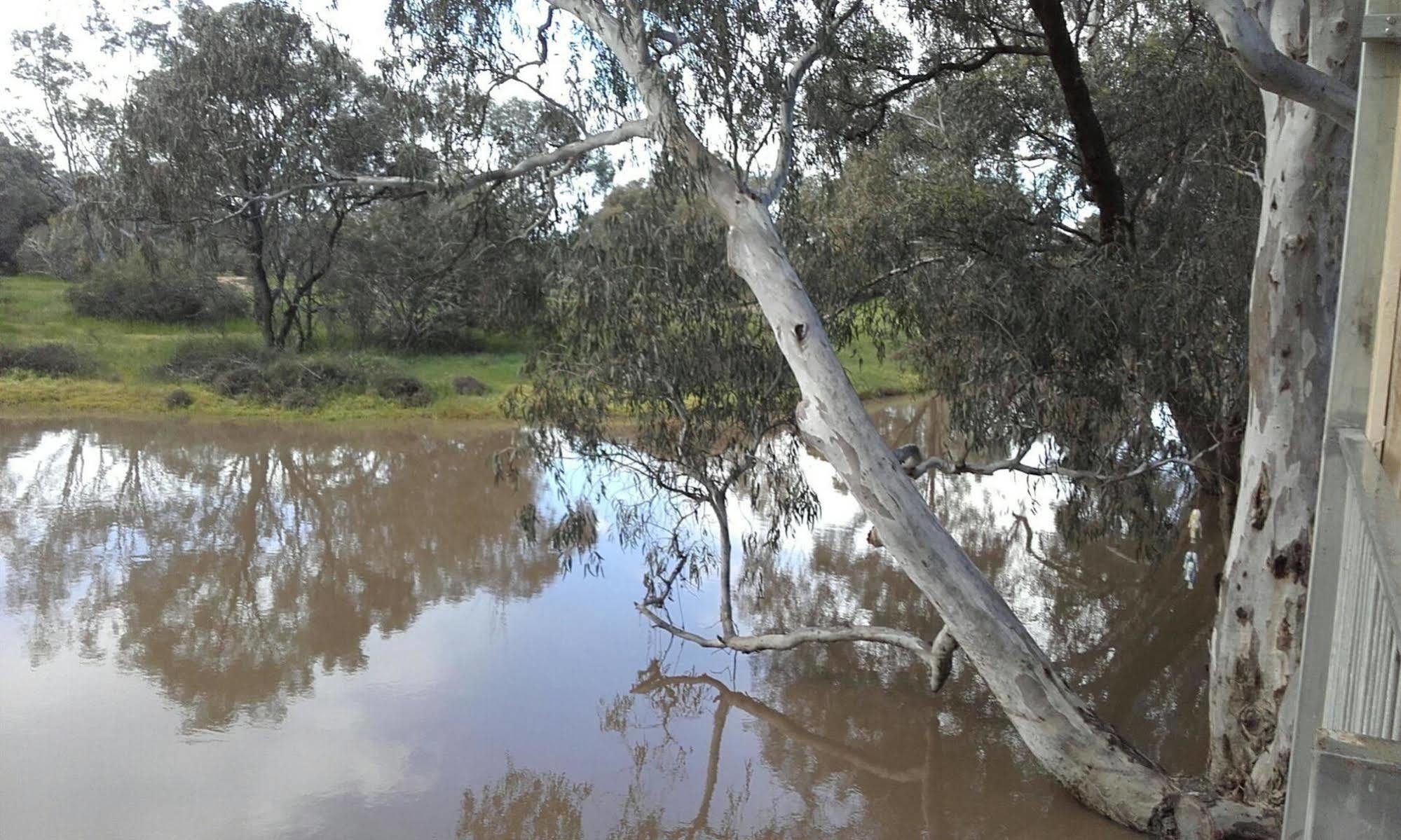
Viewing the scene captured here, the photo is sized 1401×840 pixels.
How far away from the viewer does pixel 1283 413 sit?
406cm

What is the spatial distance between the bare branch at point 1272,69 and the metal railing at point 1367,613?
1517 millimetres

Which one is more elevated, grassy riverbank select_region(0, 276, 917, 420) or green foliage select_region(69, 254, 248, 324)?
green foliage select_region(69, 254, 248, 324)

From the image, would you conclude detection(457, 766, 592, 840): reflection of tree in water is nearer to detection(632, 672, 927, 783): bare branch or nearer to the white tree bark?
detection(632, 672, 927, 783): bare branch

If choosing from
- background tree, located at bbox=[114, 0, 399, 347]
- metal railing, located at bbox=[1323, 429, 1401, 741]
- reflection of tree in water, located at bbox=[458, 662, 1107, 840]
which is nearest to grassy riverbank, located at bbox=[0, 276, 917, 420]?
background tree, located at bbox=[114, 0, 399, 347]

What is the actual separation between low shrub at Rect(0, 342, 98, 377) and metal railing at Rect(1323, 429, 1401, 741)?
1685 cm

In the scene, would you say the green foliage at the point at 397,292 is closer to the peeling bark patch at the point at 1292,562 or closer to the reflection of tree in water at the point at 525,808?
the reflection of tree in water at the point at 525,808

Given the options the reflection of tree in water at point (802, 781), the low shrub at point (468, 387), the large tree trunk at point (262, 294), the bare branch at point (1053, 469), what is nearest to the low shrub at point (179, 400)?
the large tree trunk at point (262, 294)

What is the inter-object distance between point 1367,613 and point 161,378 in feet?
54.6

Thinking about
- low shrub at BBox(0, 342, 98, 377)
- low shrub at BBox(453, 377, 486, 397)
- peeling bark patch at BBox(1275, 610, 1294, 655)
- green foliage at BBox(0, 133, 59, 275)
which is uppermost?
green foliage at BBox(0, 133, 59, 275)

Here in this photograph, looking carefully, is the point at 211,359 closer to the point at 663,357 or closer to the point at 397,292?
the point at 397,292

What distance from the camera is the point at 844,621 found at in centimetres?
705

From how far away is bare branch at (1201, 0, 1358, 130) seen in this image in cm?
297

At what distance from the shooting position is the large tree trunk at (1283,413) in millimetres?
3998

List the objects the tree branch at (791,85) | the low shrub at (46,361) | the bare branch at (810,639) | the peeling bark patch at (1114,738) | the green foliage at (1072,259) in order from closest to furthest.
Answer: the peeling bark patch at (1114,738)
the bare branch at (810,639)
the tree branch at (791,85)
the green foliage at (1072,259)
the low shrub at (46,361)
